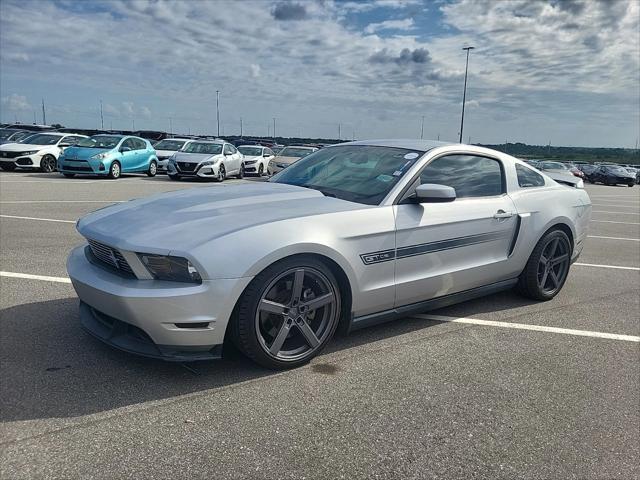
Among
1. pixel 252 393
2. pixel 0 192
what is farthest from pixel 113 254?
pixel 0 192

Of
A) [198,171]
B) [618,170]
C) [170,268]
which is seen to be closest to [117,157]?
[198,171]

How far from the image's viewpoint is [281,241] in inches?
120

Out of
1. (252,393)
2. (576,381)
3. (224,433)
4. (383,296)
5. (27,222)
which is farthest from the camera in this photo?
(27,222)

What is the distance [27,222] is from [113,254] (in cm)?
579

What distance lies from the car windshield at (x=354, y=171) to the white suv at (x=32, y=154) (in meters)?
16.8

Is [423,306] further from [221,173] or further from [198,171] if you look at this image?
[221,173]

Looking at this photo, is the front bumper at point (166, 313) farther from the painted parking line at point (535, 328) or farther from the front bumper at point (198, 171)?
the front bumper at point (198, 171)

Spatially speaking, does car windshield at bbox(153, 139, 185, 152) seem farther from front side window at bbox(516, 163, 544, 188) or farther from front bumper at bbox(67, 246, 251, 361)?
front bumper at bbox(67, 246, 251, 361)

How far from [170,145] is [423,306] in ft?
67.4

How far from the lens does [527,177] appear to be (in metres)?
4.88

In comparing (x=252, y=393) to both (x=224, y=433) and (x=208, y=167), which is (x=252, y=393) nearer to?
(x=224, y=433)

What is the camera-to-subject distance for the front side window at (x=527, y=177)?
478 cm

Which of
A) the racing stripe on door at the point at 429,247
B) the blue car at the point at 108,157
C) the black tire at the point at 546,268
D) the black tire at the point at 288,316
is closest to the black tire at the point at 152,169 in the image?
the blue car at the point at 108,157

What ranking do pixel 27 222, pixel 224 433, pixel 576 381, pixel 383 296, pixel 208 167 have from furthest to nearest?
1. pixel 208 167
2. pixel 27 222
3. pixel 383 296
4. pixel 576 381
5. pixel 224 433
